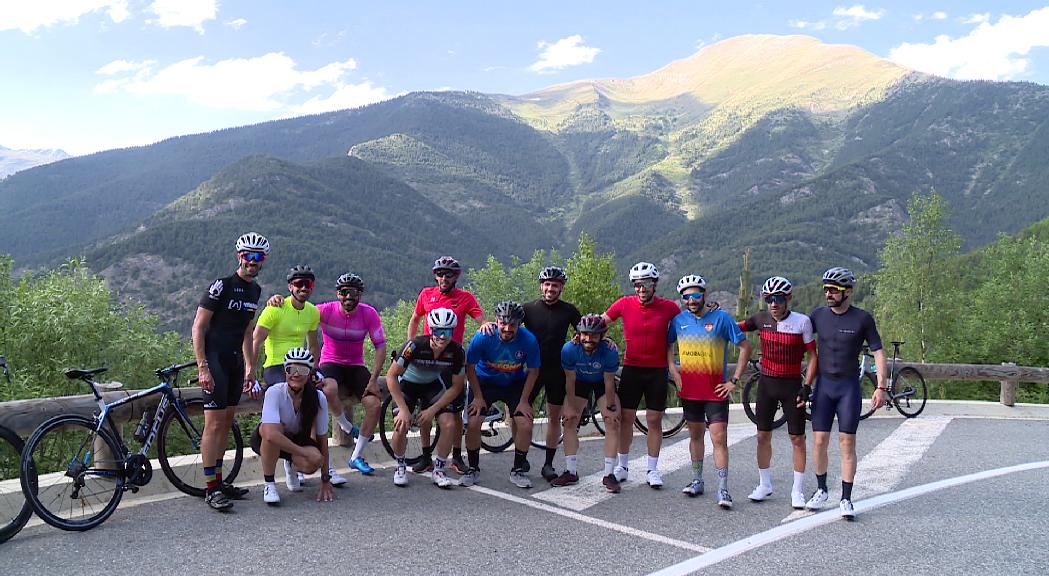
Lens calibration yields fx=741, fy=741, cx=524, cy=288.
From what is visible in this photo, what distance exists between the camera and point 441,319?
6852mm

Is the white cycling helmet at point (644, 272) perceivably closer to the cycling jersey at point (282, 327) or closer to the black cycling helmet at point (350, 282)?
the black cycling helmet at point (350, 282)

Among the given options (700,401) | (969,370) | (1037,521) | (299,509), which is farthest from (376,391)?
(969,370)

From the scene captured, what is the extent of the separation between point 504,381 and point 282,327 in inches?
84.7

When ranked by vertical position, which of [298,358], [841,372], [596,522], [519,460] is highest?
[298,358]

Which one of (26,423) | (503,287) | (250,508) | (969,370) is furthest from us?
(503,287)

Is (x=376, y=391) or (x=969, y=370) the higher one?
(x=376, y=391)

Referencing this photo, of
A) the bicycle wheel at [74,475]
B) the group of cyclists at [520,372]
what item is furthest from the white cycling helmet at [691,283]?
the bicycle wheel at [74,475]

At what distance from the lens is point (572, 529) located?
5.79 m

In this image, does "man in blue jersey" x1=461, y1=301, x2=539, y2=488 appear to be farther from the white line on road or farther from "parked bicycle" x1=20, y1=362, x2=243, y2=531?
"parked bicycle" x1=20, y1=362, x2=243, y2=531

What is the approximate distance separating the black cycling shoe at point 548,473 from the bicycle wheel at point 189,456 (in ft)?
9.38

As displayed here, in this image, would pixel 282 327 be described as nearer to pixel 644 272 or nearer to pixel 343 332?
pixel 343 332

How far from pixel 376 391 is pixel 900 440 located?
6962 millimetres

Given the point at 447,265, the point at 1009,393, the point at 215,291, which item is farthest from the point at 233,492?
the point at 1009,393

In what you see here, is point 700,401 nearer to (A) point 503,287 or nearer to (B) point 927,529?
(B) point 927,529
